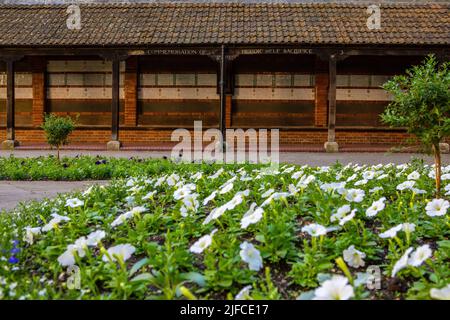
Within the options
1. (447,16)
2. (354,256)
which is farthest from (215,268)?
(447,16)

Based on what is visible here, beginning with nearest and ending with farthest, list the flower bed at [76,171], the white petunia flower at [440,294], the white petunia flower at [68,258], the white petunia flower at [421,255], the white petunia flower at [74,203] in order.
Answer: the white petunia flower at [440,294] < the white petunia flower at [421,255] < the white petunia flower at [68,258] < the white petunia flower at [74,203] < the flower bed at [76,171]

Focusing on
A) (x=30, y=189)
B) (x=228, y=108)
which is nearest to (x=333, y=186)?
(x=30, y=189)

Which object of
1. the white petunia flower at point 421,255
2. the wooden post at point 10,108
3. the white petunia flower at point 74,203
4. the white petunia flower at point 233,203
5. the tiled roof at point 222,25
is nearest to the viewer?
the white petunia flower at point 421,255

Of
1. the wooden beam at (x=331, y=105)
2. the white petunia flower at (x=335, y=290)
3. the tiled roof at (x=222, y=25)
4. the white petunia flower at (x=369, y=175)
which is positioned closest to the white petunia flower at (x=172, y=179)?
the white petunia flower at (x=369, y=175)

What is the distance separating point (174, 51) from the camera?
15414 mm

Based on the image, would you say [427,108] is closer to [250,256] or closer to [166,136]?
[250,256]

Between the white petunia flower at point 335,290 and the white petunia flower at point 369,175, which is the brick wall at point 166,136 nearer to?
the white petunia flower at point 369,175

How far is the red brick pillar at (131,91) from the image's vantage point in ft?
57.0

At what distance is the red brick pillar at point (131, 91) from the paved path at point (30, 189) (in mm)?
9129

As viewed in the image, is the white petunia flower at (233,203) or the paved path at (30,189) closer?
the white petunia flower at (233,203)

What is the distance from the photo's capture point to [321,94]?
17.0 m

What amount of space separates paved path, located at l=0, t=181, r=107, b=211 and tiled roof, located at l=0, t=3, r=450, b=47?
803cm
